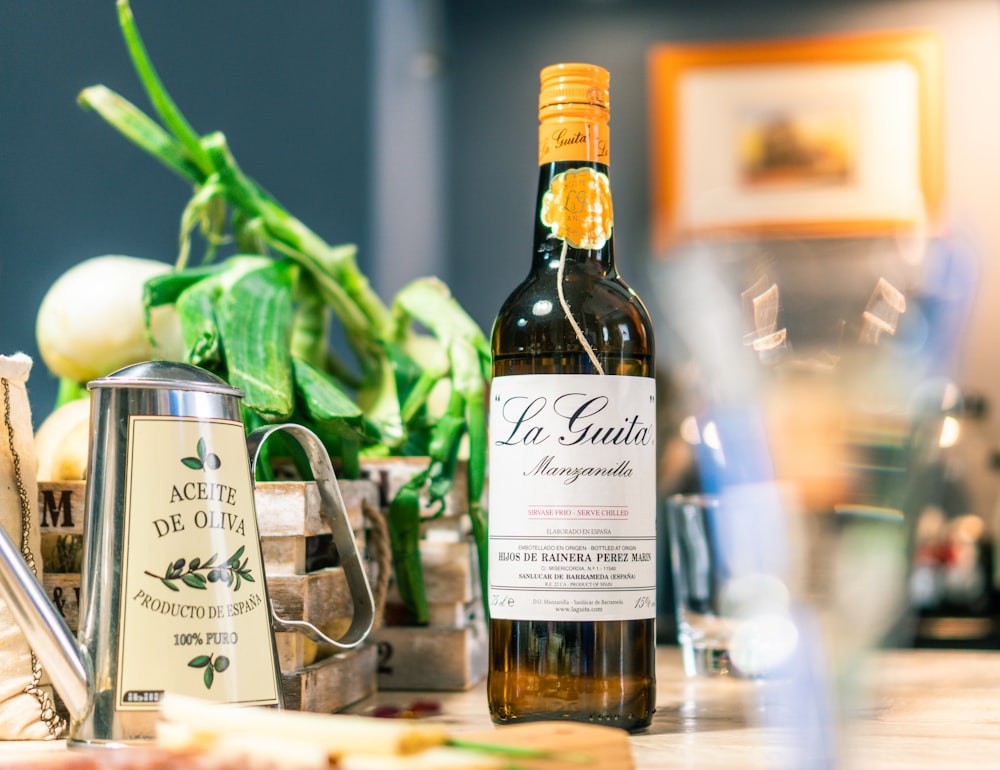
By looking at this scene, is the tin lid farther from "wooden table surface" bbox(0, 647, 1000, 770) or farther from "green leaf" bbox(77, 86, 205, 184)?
"green leaf" bbox(77, 86, 205, 184)

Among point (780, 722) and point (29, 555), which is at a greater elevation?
point (29, 555)

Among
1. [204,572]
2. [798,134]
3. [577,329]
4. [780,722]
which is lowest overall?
[780,722]

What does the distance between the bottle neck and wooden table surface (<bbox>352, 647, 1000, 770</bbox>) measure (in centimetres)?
25

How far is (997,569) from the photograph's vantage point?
202 centimetres

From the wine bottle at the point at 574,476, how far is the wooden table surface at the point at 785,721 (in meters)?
0.04

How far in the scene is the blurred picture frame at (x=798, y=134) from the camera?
7.53ft

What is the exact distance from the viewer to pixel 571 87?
22.4 inches

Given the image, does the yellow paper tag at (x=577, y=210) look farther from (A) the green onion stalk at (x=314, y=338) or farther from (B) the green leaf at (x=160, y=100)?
(B) the green leaf at (x=160, y=100)

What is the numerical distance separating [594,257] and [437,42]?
2.01 m

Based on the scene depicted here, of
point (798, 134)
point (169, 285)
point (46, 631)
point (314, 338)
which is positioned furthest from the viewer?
point (798, 134)

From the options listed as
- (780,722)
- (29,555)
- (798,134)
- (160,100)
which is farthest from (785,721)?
(798,134)

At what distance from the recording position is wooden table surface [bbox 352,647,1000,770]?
492 mm

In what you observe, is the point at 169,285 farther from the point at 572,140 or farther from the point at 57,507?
the point at 572,140

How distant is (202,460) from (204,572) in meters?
0.05
